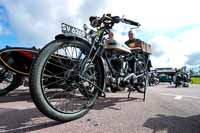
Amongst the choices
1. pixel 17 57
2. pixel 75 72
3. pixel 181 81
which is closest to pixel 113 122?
pixel 75 72

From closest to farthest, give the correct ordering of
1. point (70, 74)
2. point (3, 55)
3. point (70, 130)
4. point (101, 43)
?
point (70, 130), point (70, 74), point (101, 43), point (3, 55)

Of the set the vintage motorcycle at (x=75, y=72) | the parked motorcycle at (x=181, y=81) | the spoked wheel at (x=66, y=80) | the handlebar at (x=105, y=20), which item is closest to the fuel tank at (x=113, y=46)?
the vintage motorcycle at (x=75, y=72)

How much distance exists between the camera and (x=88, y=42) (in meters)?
3.23

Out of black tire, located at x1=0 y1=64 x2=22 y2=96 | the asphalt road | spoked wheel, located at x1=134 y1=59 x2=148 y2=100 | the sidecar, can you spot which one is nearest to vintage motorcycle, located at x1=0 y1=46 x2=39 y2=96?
the sidecar

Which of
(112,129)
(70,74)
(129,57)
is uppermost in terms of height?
(129,57)

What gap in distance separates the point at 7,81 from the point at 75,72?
11.8 feet

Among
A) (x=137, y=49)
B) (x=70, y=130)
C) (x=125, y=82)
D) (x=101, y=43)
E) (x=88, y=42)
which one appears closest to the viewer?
(x=70, y=130)

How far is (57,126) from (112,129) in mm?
631

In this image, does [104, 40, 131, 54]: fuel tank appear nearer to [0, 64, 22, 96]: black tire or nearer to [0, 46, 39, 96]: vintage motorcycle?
[0, 46, 39, 96]: vintage motorcycle

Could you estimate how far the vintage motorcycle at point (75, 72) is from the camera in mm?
2570

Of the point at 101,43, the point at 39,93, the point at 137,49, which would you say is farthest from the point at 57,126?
the point at 137,49

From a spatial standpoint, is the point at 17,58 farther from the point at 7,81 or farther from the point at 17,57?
the point at 7,81

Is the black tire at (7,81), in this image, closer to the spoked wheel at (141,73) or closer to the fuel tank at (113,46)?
the fuel tank at (113,46)

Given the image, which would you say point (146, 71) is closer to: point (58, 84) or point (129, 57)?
point (129, 57)
